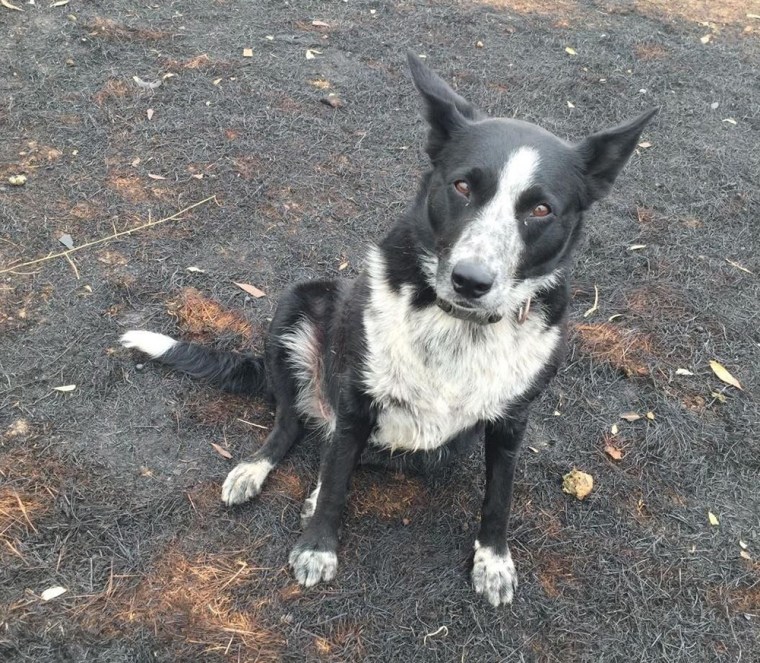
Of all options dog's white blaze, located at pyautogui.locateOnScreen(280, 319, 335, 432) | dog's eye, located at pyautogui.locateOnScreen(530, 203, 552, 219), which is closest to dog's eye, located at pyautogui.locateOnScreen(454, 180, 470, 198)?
dog's eye, located at pyautogui.locateOnScreen(530, 203, 552, 219)

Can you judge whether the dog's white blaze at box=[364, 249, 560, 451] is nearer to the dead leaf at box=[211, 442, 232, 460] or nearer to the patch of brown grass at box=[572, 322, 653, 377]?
the dead leaf at box=[211, 442, 232, 460]

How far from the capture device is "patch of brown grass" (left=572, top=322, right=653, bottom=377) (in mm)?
3787

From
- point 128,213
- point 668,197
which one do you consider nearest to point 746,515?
point 668,197

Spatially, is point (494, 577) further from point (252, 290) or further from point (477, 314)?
point (252, 290)

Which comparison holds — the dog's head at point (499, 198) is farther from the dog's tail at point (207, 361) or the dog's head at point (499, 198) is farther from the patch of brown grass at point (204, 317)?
the patch of brown grass at point (204, 317)

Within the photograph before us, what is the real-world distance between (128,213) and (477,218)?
2856 mm

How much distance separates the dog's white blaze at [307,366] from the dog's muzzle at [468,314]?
3.03 feet

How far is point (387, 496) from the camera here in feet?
9.93

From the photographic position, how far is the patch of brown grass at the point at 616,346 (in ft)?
12.4

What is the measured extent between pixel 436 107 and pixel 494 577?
1.92 m

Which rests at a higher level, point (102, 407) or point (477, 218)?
point (477, 218)

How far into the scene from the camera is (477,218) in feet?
7.43

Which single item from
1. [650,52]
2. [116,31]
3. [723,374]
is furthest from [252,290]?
[650,52]

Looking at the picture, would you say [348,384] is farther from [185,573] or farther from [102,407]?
[102,407]
